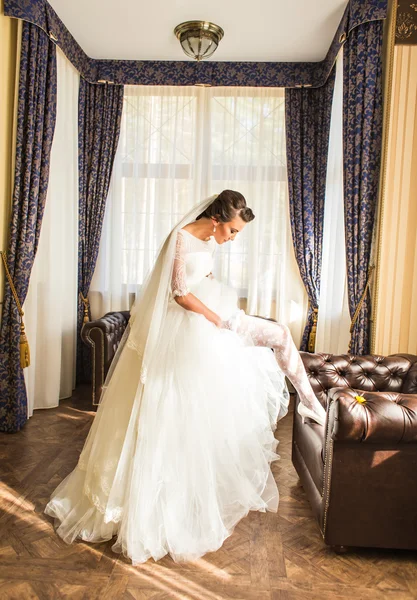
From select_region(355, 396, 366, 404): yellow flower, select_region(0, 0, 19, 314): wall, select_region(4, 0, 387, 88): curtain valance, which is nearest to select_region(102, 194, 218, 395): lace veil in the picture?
select_region(355, 396, 366, 404): yellow flower

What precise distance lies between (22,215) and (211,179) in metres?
2.08

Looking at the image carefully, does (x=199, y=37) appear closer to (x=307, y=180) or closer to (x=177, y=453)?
(x=307, y=180)

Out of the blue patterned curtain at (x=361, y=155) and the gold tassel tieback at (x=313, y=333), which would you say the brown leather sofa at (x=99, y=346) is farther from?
the blue patterned curtain at (x=361, y=155)

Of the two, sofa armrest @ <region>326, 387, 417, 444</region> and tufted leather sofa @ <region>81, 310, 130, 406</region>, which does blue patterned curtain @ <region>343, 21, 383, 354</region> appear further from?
tufted leather sofa @ <region>81, 310, 130, 406</region>

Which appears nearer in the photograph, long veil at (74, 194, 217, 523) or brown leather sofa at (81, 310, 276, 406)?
long veil at (74, 194, 217, 523)

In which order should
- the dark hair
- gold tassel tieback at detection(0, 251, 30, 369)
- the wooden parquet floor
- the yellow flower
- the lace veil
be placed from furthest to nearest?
gold tassel tieback at detection(0, 251, 30, 369) → the dark hair → the lace veil → the yellow flower → the wooden parquet floor

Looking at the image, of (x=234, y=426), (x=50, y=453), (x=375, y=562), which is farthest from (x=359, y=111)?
(x=50, y=453)

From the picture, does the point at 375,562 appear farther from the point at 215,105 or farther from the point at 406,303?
the point at 215,105

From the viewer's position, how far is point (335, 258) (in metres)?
4.62

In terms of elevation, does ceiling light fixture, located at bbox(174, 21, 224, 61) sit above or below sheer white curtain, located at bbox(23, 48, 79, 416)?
above

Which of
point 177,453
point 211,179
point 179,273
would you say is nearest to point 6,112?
point 211,179

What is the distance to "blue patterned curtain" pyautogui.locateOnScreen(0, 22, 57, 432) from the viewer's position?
395cm

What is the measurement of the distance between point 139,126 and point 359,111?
2398 millimetres

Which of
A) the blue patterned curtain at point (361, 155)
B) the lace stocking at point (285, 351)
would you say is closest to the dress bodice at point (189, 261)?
the lace stocking at point (285, 351)
